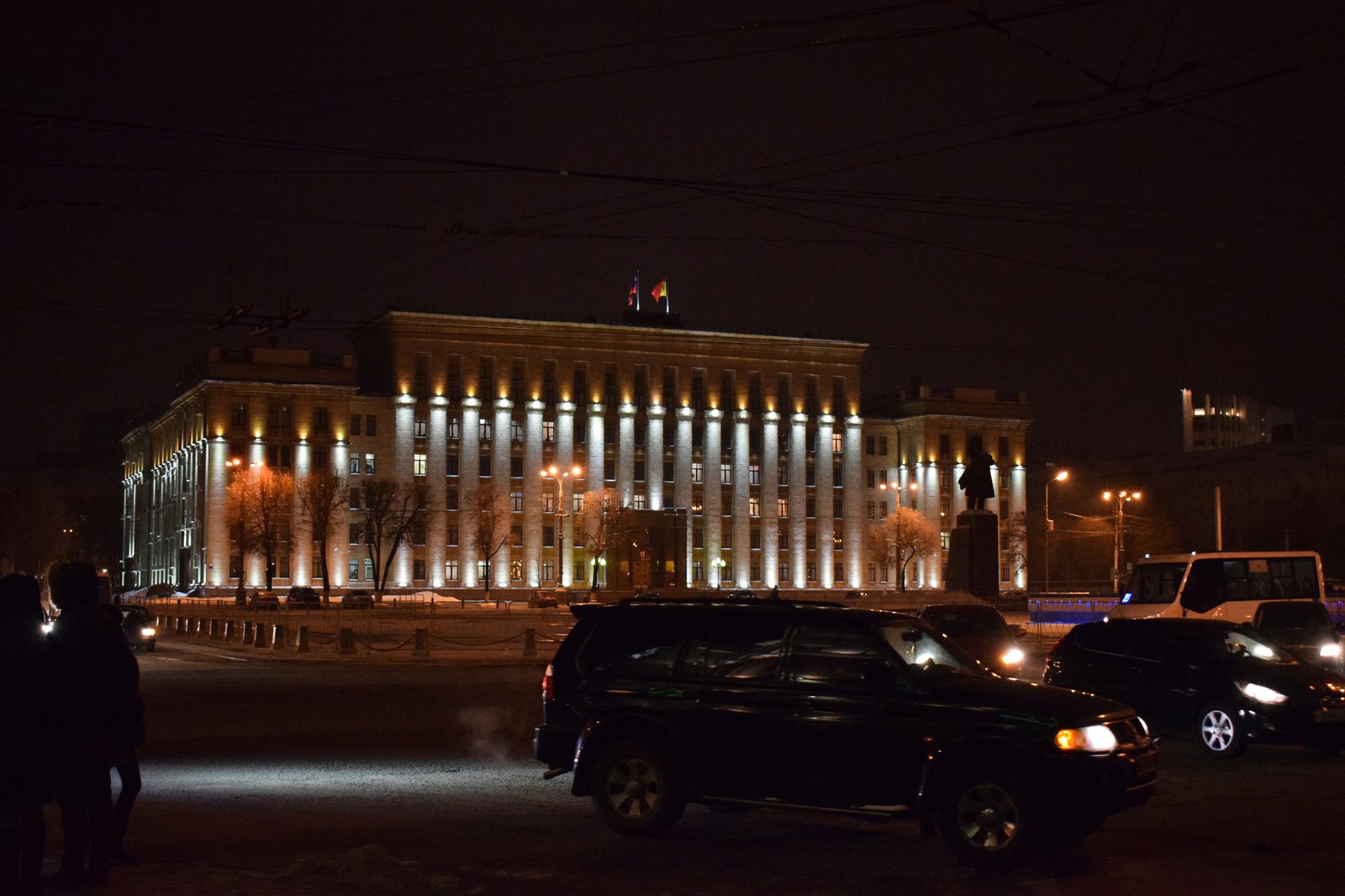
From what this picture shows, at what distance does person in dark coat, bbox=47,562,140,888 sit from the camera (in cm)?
948

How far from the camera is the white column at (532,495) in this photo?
114 metres

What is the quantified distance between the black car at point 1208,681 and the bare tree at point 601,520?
86.5 m

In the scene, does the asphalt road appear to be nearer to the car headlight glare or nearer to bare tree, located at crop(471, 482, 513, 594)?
the car headlight glare

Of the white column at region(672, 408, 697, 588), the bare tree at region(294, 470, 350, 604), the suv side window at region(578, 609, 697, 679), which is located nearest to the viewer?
the suv side window at region(578, 609, 697, 679)

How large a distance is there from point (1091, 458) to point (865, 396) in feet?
159

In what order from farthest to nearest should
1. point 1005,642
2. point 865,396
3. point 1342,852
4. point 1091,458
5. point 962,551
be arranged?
point 1091,458, point 865,396, point 962,551, point 1005,642, point 1342,852

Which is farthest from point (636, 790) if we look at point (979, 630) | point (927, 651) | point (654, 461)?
point (654, 461)

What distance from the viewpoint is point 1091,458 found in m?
174

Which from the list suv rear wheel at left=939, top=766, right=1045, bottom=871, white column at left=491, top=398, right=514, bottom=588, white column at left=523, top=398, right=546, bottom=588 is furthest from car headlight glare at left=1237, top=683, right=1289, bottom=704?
white column at left=491, top=398, right=514, bottom=588

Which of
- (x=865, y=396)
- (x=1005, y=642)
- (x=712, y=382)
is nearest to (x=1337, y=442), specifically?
(x=865, y=396)

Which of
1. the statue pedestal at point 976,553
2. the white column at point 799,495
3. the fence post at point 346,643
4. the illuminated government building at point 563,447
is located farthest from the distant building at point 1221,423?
the fence post at point 346,643

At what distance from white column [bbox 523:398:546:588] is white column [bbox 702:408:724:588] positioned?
14.1m

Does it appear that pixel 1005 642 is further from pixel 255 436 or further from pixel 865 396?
pixel 865 396

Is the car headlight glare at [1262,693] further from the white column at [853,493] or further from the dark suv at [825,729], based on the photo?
the white column at [853,493]
